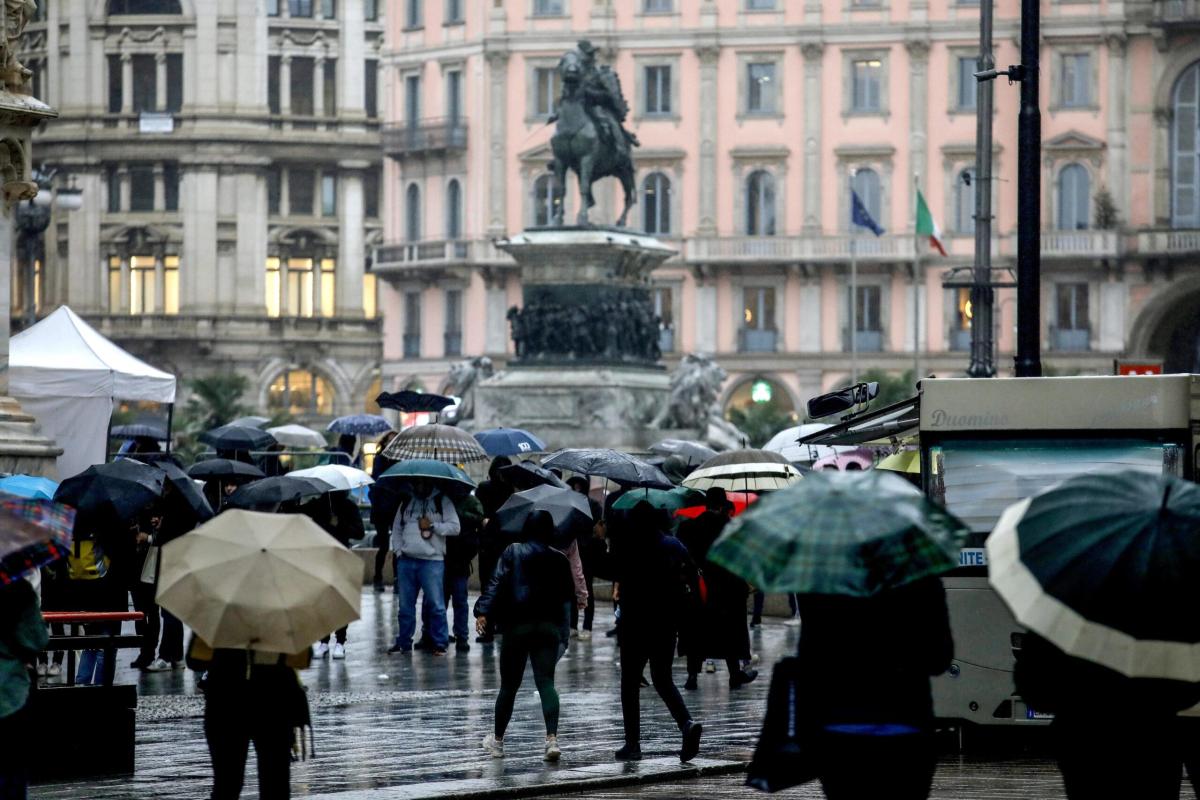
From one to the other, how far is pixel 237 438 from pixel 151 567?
14.8 meters

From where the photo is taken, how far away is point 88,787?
1458 cm

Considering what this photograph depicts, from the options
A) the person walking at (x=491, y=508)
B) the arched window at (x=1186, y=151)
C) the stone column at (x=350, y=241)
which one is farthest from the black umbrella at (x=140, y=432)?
the stone column at (x=350, y=241)

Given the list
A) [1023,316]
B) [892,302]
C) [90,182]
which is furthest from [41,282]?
[1023,316]

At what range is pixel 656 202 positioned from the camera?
79375 mm

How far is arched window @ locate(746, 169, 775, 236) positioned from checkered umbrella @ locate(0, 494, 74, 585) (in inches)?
2662

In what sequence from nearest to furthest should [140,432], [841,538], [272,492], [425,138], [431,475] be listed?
[841,538], [272,492], [431,475], [140,432], [425,138]

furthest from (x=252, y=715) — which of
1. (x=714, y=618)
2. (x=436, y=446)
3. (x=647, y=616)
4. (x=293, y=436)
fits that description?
(x=293, y=436)

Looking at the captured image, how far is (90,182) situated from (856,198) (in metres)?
33.8

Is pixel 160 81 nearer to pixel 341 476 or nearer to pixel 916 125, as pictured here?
pixel 916 125

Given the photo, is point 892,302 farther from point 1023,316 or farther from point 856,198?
point 1023,316

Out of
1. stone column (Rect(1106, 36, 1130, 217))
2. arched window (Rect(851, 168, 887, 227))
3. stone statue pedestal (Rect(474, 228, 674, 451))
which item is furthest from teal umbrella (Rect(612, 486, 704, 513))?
stone column (Rect(1106, 36, 1130, 217))

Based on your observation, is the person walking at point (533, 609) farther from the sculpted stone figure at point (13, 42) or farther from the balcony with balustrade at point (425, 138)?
the balcony with balustrade at point (425, 138)

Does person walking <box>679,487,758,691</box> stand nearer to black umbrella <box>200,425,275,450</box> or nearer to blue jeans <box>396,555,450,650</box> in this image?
blue jeans <box>396,555,450,650</box>

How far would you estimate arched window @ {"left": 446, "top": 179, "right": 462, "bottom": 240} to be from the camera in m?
81.7
